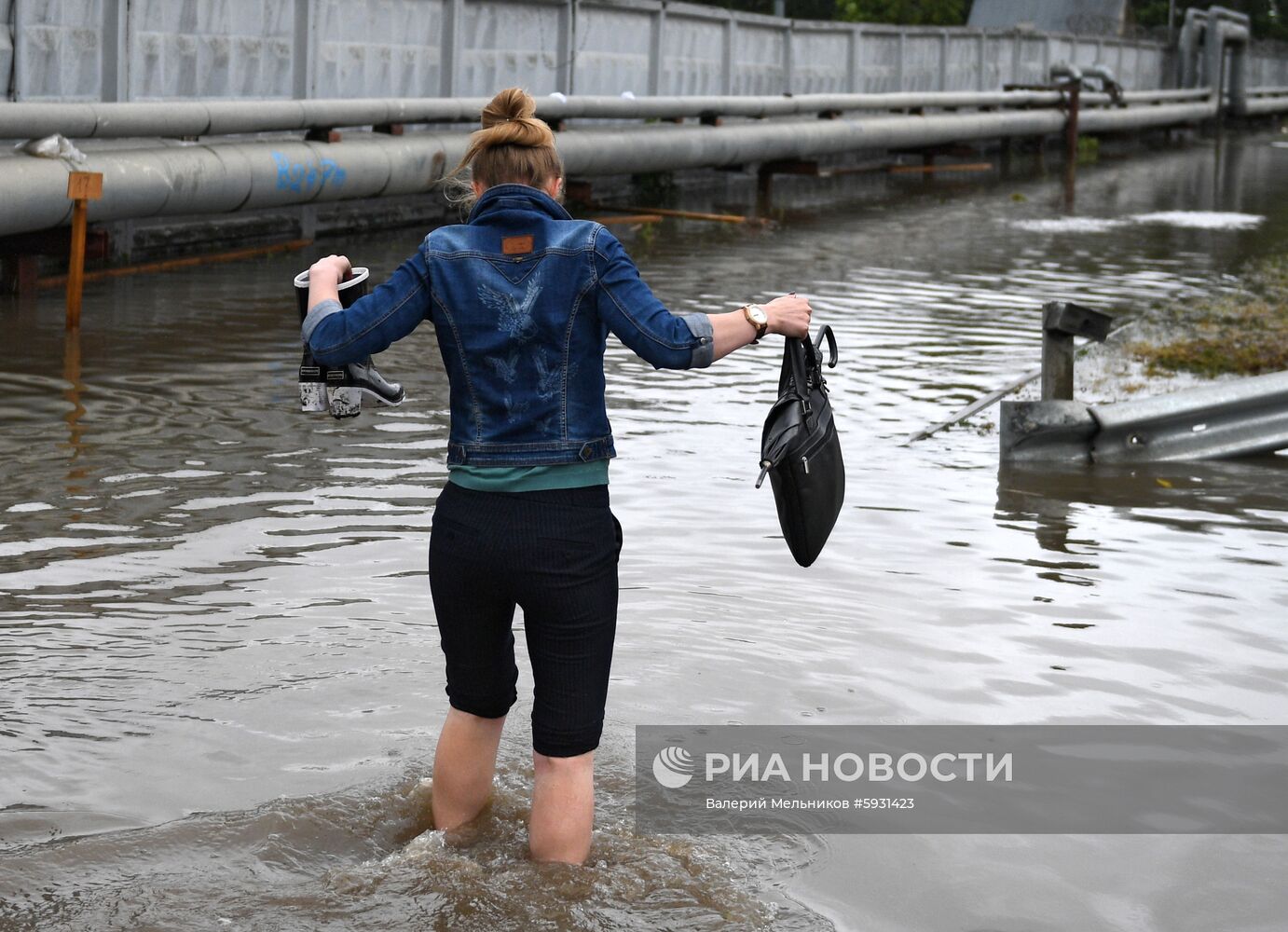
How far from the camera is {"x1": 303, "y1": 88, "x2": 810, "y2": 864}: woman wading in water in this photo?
367 centimetres

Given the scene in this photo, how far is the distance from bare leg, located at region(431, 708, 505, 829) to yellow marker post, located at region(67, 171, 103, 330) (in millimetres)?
8047

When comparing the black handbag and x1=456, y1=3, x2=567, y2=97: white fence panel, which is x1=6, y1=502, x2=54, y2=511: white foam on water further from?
x1=456, y1=3, x2=567, y2=97: white fence panel

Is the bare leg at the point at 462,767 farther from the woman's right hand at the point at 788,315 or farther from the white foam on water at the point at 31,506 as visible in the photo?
the white foam on water at the point at 31,506

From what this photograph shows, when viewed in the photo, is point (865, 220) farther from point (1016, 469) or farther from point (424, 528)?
point (424, 528)

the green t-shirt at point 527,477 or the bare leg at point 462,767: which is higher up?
the green t-shirt at point 527,477

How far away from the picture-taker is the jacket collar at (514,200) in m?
3.68

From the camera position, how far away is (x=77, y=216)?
1155cm

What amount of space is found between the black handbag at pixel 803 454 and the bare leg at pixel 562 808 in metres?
0.73

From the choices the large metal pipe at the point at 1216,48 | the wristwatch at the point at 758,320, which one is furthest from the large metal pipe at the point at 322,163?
the large metal pipe at the point at 1216,48

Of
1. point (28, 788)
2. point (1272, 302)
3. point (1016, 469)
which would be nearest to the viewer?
point (28, 788)

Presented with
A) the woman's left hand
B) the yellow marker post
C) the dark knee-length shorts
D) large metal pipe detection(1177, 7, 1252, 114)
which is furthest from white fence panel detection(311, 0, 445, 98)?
large metal pipe detection(1177, 7, 1252, 114)

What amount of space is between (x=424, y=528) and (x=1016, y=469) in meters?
3.08

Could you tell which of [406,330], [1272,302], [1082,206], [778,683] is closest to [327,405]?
[406,330]

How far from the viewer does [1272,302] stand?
48.4 feet
